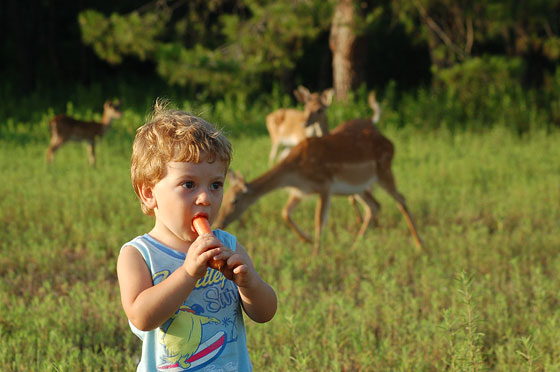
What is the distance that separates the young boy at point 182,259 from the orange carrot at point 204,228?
4 cm

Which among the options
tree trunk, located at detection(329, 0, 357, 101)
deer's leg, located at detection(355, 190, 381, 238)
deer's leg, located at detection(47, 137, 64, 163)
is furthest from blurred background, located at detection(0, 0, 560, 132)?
deer's leg, located at detection(355, 190, 381, 238)

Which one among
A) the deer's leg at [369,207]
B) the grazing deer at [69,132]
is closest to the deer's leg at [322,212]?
the deer's leg at [369,207]

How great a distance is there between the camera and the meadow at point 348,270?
427 centimetres

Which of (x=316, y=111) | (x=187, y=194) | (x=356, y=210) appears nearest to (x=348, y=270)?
(x=356, y=210)

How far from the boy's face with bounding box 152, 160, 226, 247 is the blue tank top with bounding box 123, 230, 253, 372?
0.36ft

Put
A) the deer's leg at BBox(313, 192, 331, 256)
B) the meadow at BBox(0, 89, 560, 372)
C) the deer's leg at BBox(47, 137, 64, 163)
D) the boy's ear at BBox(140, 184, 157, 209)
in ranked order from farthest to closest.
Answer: the deer's leg at BBox(47, 137, 64, 163), the deer's leg at BBox(313, 192, 331, 256), the meadow at BBox(0, 89, 560, 372), the boy's ear at BBox(140, 184, 157, 209)

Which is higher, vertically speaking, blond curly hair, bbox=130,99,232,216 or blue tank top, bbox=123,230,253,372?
blond curly hair, bbox=130,99,232,216

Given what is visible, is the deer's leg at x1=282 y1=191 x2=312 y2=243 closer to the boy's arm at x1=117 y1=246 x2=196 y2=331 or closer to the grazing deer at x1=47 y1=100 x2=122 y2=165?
the boy's arm at x1=117 y1=246 x2=196 y2=331

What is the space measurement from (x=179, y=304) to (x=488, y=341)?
2.96 metres

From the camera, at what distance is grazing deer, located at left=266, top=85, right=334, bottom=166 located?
31.7 ft

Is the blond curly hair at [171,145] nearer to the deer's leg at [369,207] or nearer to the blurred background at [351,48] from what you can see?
the deer's leg at [369,207]

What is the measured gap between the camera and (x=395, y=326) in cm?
474

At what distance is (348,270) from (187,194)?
4.20 meters

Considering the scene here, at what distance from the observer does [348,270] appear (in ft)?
21.1
